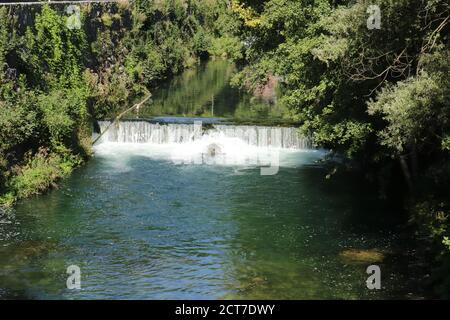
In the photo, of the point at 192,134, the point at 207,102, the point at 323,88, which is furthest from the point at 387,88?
the point at 207,102

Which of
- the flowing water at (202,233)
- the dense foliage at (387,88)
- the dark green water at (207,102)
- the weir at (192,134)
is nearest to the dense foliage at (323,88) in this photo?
the dense foliage at (387,88)

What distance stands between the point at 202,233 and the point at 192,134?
1320 cm

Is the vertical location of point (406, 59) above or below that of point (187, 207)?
above

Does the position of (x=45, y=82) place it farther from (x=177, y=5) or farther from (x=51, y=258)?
(x=177, y=5)

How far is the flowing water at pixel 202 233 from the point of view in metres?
15.3

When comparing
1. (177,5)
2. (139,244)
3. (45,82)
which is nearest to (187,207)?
(139,244)

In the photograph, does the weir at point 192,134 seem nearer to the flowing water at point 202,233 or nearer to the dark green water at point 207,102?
the flowing water at point 202,233

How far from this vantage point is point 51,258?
55.9 feet

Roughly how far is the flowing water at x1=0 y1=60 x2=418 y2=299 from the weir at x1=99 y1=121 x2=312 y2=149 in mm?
2064

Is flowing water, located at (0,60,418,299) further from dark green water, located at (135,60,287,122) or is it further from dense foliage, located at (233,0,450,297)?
dark green water, located at (135,60,287,122)

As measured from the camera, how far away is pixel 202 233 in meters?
19.2

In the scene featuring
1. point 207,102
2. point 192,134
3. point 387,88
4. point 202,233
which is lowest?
point 202,233

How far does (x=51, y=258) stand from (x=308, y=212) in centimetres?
853

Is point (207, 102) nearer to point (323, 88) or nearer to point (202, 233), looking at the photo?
point (323, 88)
